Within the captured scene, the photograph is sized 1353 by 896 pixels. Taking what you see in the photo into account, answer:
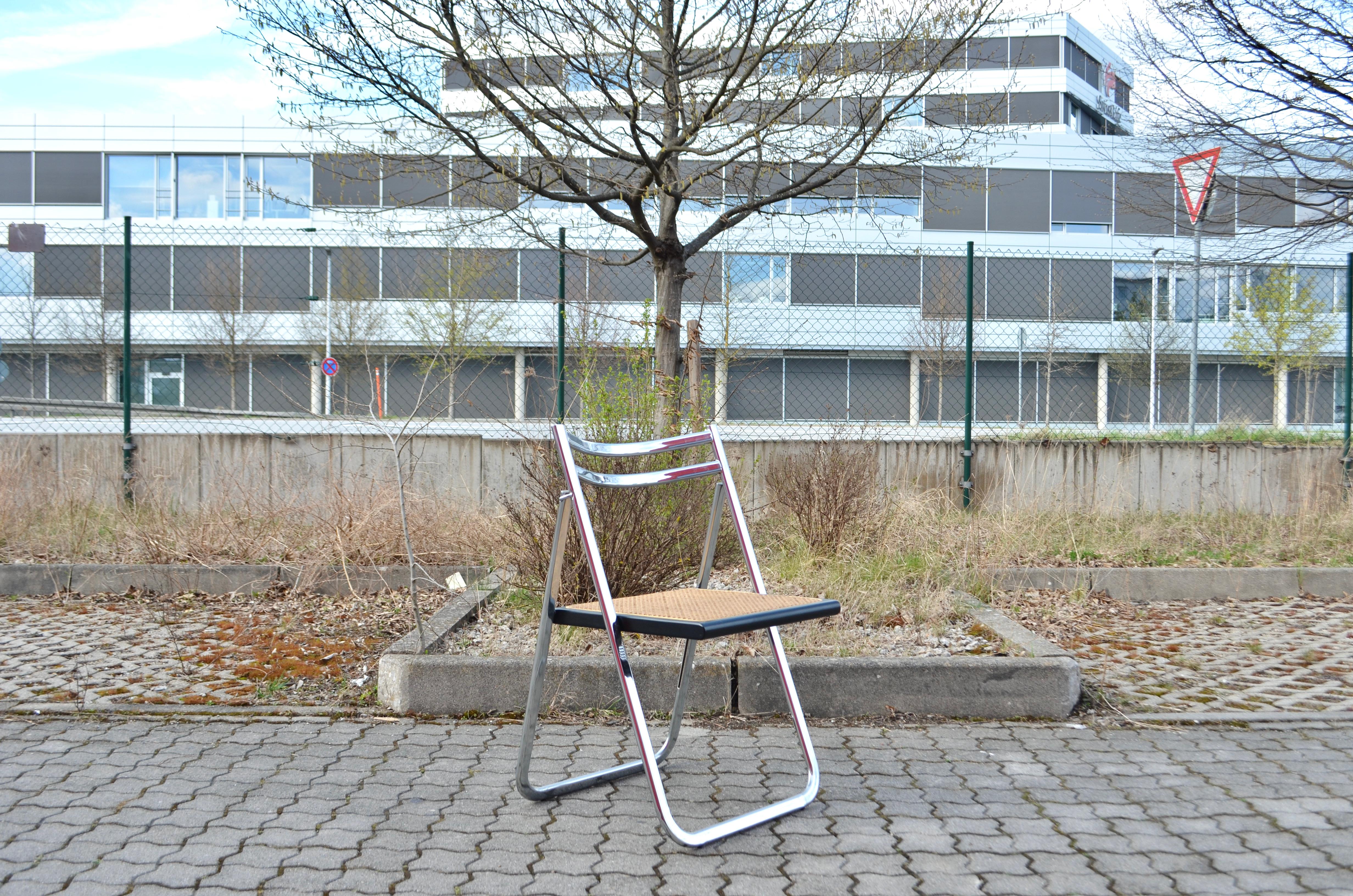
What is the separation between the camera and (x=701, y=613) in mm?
2646

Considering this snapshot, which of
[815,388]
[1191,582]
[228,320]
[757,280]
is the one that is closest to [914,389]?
[815,388]

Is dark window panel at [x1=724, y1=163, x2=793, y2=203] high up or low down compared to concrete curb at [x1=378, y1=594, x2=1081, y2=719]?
up

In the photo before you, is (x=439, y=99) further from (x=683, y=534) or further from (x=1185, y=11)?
(x=1185, y=11)

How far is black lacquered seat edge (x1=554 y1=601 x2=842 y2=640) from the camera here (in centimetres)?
246

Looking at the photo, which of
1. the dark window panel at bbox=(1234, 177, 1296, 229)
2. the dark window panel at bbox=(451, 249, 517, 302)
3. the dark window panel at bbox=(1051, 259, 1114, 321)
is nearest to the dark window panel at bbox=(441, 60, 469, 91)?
the dark window panel at bbox=(1234, 177, 1296, 229)

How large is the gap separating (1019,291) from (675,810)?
54.9 feet

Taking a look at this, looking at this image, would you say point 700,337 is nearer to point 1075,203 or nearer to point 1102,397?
point 1102,397

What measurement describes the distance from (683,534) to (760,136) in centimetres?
226

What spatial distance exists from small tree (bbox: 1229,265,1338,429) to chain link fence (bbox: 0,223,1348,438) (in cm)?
8

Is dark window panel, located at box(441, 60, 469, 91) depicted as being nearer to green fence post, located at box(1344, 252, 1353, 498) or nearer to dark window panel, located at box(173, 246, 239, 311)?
green fence post, located at box(1344, 252, 1353, 498)

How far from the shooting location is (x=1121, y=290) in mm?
23719

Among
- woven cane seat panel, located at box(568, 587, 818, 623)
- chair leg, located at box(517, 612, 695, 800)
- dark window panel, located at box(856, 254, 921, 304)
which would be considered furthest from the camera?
dark window panel, located at box(856, 254, 921, 304)

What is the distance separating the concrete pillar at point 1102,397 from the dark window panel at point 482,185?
5469 mm

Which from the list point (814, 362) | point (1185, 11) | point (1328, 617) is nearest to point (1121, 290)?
point (814, 362)
